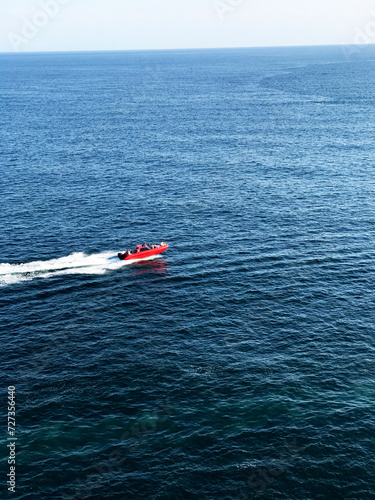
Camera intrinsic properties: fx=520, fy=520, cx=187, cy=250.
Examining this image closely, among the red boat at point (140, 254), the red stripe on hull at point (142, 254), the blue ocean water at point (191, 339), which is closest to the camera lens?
the blue ocean water at point (191, 339)

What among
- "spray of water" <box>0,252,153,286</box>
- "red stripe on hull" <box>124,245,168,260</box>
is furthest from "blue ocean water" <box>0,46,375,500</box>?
"red stripe on hull" <box>124,245,168,260</box>

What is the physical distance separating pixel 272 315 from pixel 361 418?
79.7ft

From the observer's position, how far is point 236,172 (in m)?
158

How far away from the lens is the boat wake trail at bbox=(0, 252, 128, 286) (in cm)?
9575

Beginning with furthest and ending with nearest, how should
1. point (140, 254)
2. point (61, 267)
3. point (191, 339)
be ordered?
1. point (140, 254)
2. point (61, 267)
3. point (191, 339)

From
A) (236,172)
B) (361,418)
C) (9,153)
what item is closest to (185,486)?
(361,418)

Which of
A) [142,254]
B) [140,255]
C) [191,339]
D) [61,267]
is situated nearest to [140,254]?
[140,255]

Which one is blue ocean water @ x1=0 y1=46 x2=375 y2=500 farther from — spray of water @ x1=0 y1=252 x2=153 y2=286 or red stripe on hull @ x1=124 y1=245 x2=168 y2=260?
red stripe on hull @ x1=124 y1=245 x2=168 y2=260

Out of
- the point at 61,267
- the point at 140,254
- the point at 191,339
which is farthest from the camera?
the point at 140,254

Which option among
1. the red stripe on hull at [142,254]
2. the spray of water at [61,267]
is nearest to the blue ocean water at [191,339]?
the spray of water at [61,267]

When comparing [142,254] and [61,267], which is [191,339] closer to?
[142,254]

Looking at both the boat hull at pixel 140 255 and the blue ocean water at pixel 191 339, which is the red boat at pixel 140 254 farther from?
the blue ocean water at pixel 191 339

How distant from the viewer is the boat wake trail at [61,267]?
95750 millimetres

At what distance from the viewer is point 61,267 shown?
3898 inches
